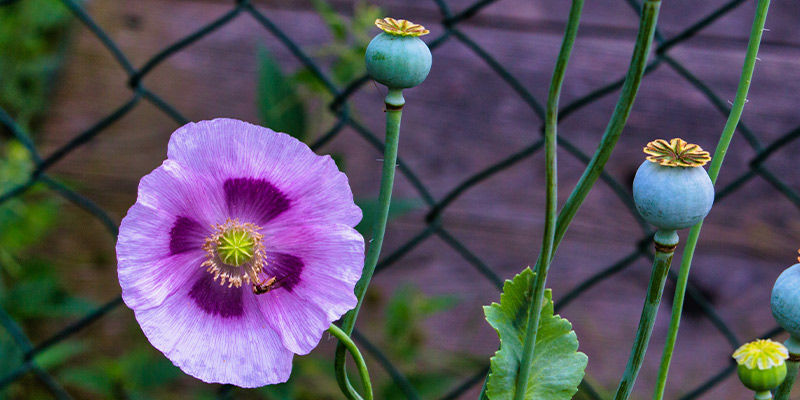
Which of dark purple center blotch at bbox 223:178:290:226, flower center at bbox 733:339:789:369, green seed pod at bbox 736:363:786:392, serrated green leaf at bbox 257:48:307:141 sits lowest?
green seed pod at bbox 736:363:786:392

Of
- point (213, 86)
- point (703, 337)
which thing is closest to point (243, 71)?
point (213, 86)

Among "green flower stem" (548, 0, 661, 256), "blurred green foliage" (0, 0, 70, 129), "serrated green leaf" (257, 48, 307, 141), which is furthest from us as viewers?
"blurred green foliage" (0, 0, 70, 129)

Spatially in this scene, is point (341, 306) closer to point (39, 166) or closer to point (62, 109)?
point (39, 166)

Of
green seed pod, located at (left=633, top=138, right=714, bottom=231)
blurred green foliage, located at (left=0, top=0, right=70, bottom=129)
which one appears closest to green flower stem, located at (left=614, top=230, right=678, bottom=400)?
green seed pod, located at (left=633, top=138, right=714, bottom=231)

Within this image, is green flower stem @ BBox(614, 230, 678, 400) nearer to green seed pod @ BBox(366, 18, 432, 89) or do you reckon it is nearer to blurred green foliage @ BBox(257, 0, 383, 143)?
green seed pod @ BBox(366, 18, 432, 89)

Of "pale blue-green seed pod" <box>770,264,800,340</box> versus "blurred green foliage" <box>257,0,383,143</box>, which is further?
"blurred green foliage" <box>257,0,383,143</box>

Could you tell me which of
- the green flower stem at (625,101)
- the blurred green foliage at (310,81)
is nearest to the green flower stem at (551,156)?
the green flower stem at (625,101)
